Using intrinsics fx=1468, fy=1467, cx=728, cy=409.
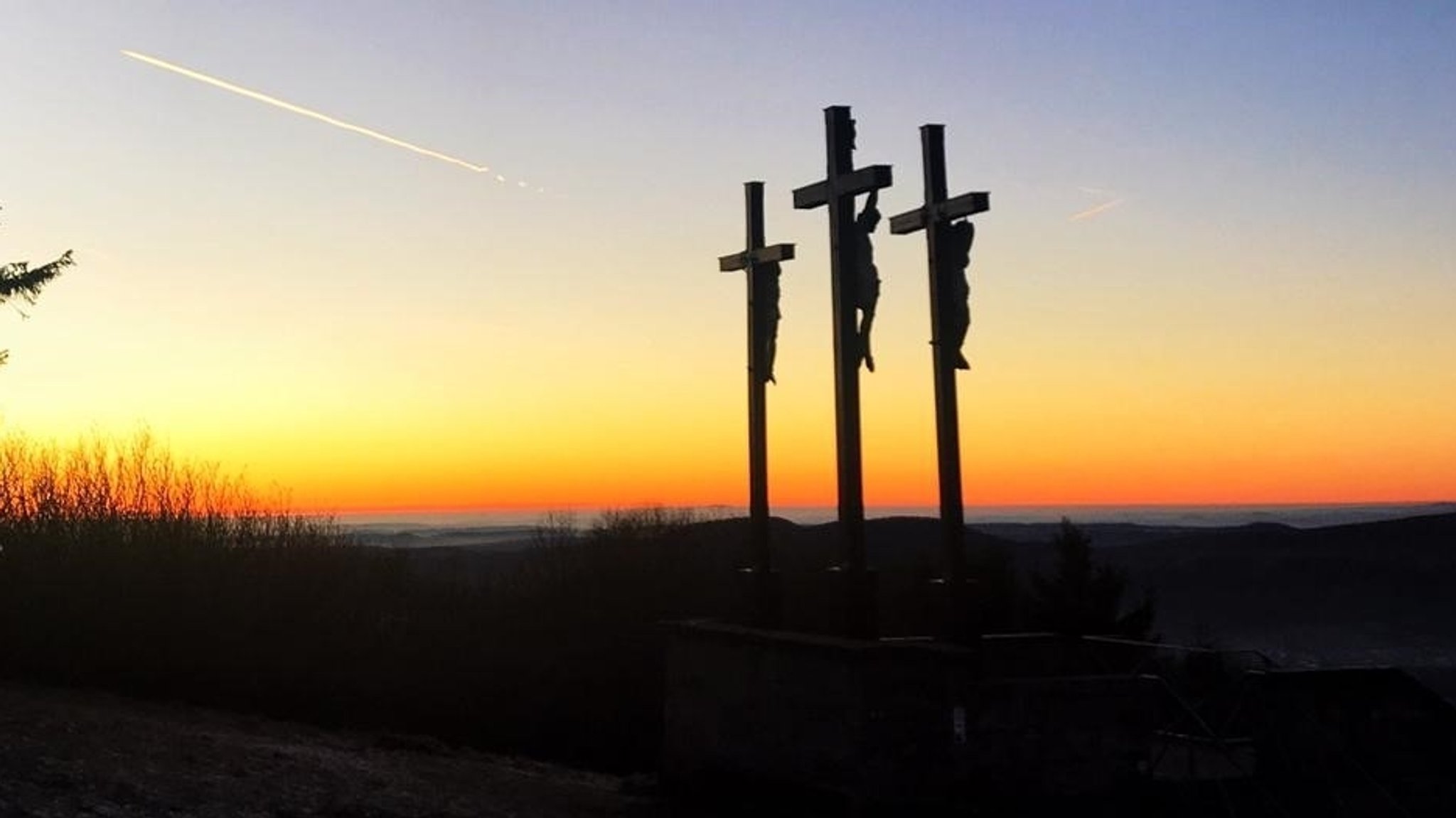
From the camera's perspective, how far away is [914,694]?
35.9 ft

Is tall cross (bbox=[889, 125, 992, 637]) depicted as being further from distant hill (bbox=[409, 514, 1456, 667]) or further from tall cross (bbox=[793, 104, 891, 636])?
distant hill (bbox=[409, 514, 1456, 667])

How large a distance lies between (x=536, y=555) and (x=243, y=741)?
23.5 m

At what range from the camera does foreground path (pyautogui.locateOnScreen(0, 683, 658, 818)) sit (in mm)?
10969

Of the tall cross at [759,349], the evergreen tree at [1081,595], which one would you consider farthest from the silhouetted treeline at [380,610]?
the tall cross at [759,349]

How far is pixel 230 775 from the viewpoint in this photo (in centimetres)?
1270

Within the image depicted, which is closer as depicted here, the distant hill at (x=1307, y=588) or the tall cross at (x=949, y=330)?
the tall cross at (x=949, y=330)

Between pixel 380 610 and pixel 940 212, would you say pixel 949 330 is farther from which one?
pixel 380 610

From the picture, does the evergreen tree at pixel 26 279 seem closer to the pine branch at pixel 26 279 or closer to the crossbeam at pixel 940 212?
the pine branch at pixel 26 279

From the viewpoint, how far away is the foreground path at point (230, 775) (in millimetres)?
10969

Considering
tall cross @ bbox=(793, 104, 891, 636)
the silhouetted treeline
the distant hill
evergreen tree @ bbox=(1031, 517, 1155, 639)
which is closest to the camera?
tall cross @ bbox=(793, 104, 891, 636)

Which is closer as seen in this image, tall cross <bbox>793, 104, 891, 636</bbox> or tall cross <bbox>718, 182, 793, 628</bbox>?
tall cross <bbox>793, 104, 891, 636</bbox>

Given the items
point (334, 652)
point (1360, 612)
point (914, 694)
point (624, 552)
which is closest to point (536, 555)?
point (624, 552)

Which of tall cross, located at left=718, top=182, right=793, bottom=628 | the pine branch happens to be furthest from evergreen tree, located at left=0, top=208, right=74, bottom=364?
tall cross, located at left=718, top=182, right=793, bottom=628

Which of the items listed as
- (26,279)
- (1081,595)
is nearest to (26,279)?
(26,279)
